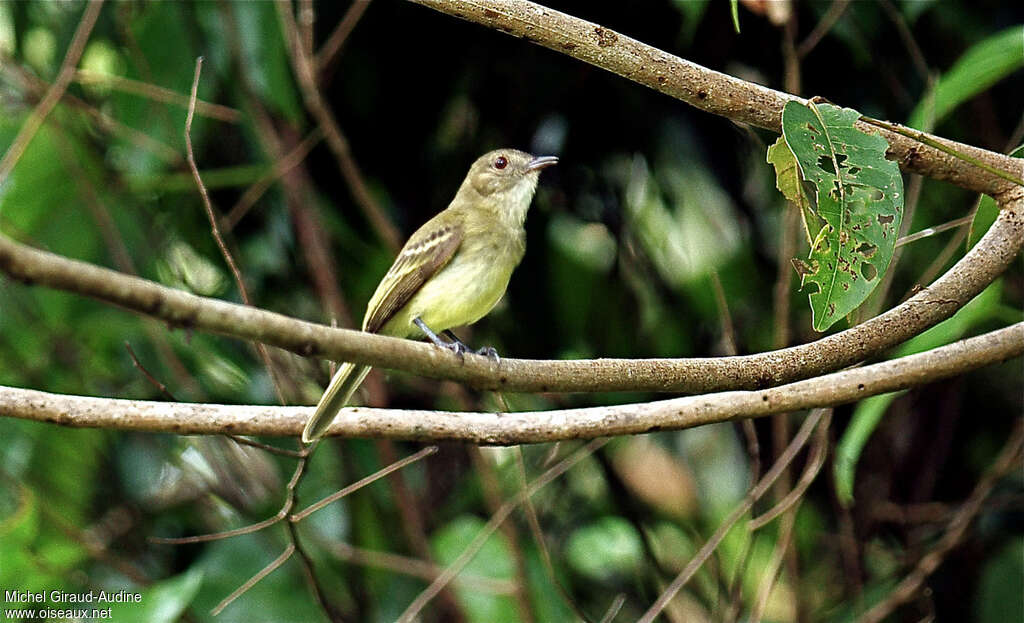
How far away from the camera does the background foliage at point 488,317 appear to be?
4.21 meters

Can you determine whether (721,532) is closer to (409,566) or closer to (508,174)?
(409,566)

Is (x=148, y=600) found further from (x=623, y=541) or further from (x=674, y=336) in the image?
(x=674, y=336)

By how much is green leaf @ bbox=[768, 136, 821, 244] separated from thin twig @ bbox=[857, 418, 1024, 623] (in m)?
1.88

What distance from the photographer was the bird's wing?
11.6 ft

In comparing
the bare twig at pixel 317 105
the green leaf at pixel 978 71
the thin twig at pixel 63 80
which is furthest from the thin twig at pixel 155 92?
the green leaf at pixel 978 71

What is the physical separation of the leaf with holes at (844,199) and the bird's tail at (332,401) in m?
1.06

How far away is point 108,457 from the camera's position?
188 inches

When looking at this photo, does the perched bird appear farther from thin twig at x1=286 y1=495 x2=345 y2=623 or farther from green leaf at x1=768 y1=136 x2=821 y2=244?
green leaf at x1=768 y1=136 x2=821 y2=244

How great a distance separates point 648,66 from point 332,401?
3.88 ft

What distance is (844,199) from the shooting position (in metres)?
2.04

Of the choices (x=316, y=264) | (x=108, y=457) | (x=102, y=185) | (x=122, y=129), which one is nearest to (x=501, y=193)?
(x=316, y=264)

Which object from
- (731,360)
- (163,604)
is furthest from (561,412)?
(163,604)

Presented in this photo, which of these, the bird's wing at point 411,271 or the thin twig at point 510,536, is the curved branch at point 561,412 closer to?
the bird's wing at point 411,271

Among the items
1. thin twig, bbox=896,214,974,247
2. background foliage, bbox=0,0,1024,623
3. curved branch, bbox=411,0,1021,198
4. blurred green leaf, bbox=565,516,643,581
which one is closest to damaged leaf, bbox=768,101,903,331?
curved branch, bbox=411,0,1021,198
